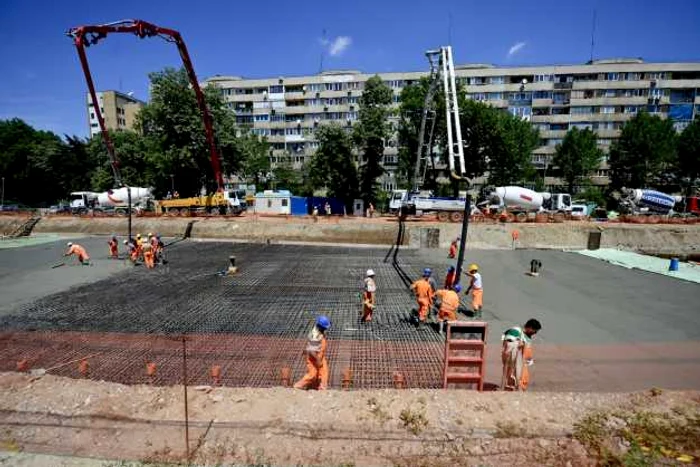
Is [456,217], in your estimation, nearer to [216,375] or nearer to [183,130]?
[216,375]

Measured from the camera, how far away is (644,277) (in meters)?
12.8

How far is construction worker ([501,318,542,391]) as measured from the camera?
4922 mm

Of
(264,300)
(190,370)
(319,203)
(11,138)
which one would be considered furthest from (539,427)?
(11,138)

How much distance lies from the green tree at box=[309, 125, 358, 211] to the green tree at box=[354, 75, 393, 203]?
3.38 feet

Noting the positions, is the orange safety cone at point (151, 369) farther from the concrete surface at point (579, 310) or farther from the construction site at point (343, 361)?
the concrete surface at point (579, 310)

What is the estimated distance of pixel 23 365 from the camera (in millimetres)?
6258

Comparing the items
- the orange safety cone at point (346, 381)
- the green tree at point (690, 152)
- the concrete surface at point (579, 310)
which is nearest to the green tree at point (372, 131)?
the concrete surface at point (579, 310)

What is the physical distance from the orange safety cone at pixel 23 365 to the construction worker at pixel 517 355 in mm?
8187

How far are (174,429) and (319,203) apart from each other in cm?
2927

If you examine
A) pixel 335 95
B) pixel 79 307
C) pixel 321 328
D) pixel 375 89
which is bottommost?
pixel 79 307

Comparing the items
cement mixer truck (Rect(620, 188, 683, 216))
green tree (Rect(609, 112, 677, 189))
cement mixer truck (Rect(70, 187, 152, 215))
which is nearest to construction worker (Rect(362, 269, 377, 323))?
cement mixer truck (Rect(70, 187, 152, 215))

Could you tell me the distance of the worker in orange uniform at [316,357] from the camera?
4949 millimetres

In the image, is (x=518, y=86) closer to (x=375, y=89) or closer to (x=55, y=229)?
(x=375, y=89)

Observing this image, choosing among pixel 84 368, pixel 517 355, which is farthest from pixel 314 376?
pixel 84 368
